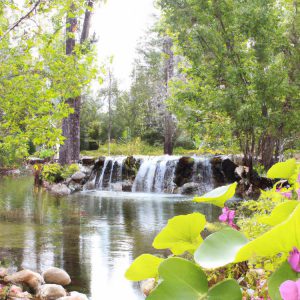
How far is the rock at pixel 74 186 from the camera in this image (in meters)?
13.8

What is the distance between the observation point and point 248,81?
11.4 m

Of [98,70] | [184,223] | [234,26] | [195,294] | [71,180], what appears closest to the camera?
[195,294]

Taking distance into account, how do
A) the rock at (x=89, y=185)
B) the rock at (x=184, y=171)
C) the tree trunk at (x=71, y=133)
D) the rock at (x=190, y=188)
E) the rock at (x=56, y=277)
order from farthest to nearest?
1. the tree trunk at (x=71, y=133)
2. the rock at (x=89, y=185)
3. the rock at (x=184, y=171)
4. the rock at (x=190, y=188)
5. the rock at (x=56, y=277)

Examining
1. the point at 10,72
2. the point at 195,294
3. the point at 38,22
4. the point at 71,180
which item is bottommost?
the point at 71,180

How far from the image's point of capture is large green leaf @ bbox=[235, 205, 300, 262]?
38 centimetres

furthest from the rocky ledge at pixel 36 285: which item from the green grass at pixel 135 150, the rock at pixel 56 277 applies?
the green grass at pixel 135 150

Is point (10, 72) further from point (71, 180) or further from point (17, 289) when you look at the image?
point (71, 180)

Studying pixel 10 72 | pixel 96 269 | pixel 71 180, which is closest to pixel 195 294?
pixel 96 269

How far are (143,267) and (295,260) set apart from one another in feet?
0.85

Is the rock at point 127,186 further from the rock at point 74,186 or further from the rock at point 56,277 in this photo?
the rock at point 56,277

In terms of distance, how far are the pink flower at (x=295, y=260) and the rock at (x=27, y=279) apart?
3.92m

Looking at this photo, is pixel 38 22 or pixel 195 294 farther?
pixel 38 22

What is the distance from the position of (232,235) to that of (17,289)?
3702 millimetres

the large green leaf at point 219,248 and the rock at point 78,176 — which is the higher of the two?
the large green leaf at point 219,248
